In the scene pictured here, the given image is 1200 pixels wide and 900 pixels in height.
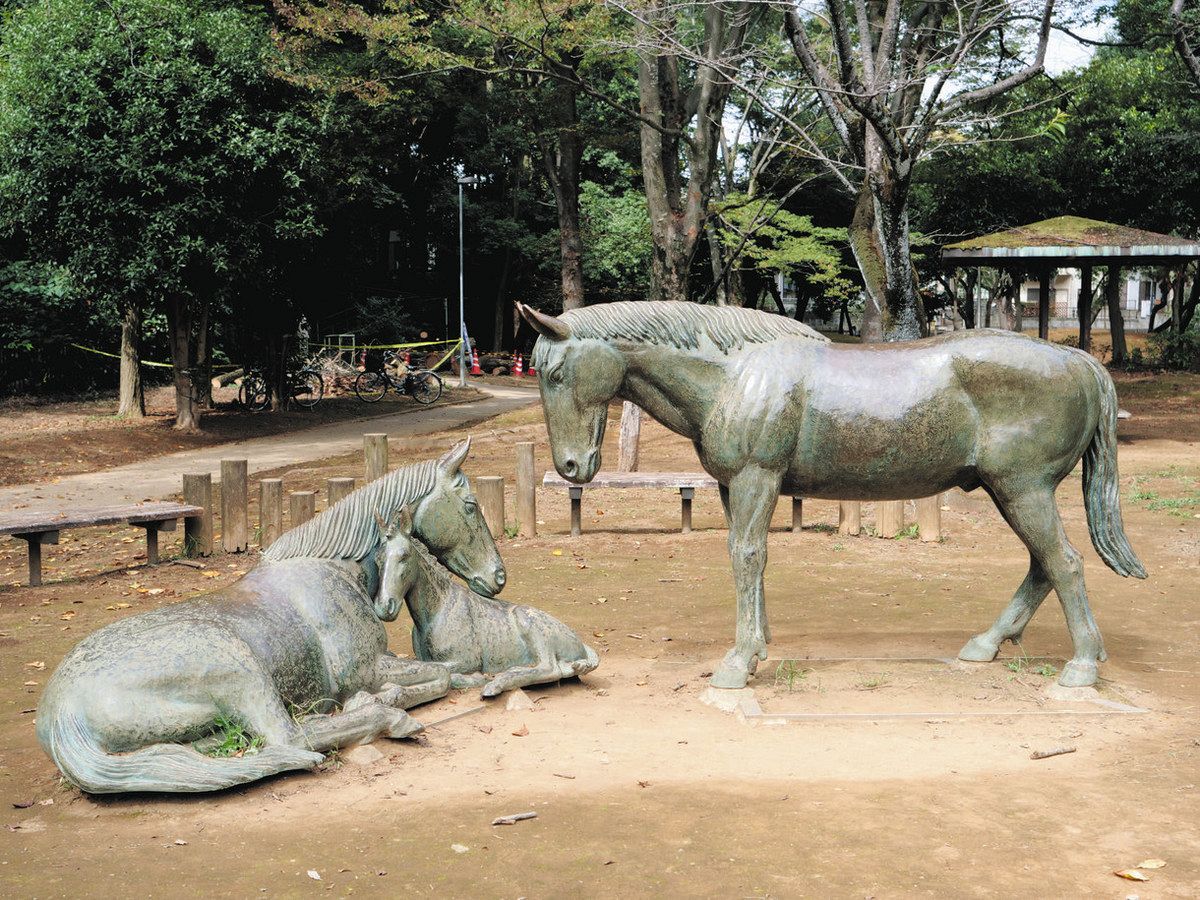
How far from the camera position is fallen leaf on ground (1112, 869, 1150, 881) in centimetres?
371

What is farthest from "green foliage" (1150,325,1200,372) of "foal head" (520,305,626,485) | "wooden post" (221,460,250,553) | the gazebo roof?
"foal head" (520,305,626,485)

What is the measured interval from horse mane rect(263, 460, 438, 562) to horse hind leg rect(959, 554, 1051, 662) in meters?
3.08

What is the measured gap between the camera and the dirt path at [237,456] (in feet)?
43.2

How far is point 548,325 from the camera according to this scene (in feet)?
18.0

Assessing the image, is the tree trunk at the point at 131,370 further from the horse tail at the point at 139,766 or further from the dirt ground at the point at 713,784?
the horse tail at the point at 139,766

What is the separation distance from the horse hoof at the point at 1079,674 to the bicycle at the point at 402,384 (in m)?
21.3

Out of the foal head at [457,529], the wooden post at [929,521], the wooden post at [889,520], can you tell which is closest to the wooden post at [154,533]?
the foal head at [457,529]

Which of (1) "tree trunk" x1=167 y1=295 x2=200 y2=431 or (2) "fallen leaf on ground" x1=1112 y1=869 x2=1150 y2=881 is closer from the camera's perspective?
(2) "fallen leaf on ground" x1=1112 y1=869 x2=1150 y2=881

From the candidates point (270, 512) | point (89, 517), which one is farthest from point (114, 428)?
point (89, 517)

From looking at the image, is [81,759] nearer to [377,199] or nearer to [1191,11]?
[1191,11]

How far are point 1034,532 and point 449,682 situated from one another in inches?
116

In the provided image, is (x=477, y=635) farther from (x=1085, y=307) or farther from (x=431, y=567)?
(x=1085, y=307)

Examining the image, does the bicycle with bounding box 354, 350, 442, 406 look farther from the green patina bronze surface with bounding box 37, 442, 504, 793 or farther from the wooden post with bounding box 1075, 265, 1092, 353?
the green patina bronze surface with bounding box 37, 442, 504, 793

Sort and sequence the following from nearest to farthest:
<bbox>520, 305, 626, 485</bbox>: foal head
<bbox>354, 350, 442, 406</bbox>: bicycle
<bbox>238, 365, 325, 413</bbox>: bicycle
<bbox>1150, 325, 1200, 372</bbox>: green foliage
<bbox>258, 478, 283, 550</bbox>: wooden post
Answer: <bbox>520, 305, 626, 485</bbox>: foal head < <bbox>258, 478, 283, 550</bbox>: wooden post < <bbox>238, 365, 325, 413</bbox>: bicycle < <bbox>354, 350, 442, 406</bbox>: bicycle < <bbox>1150, 325, 1200, 372</bbox>: green foliage
